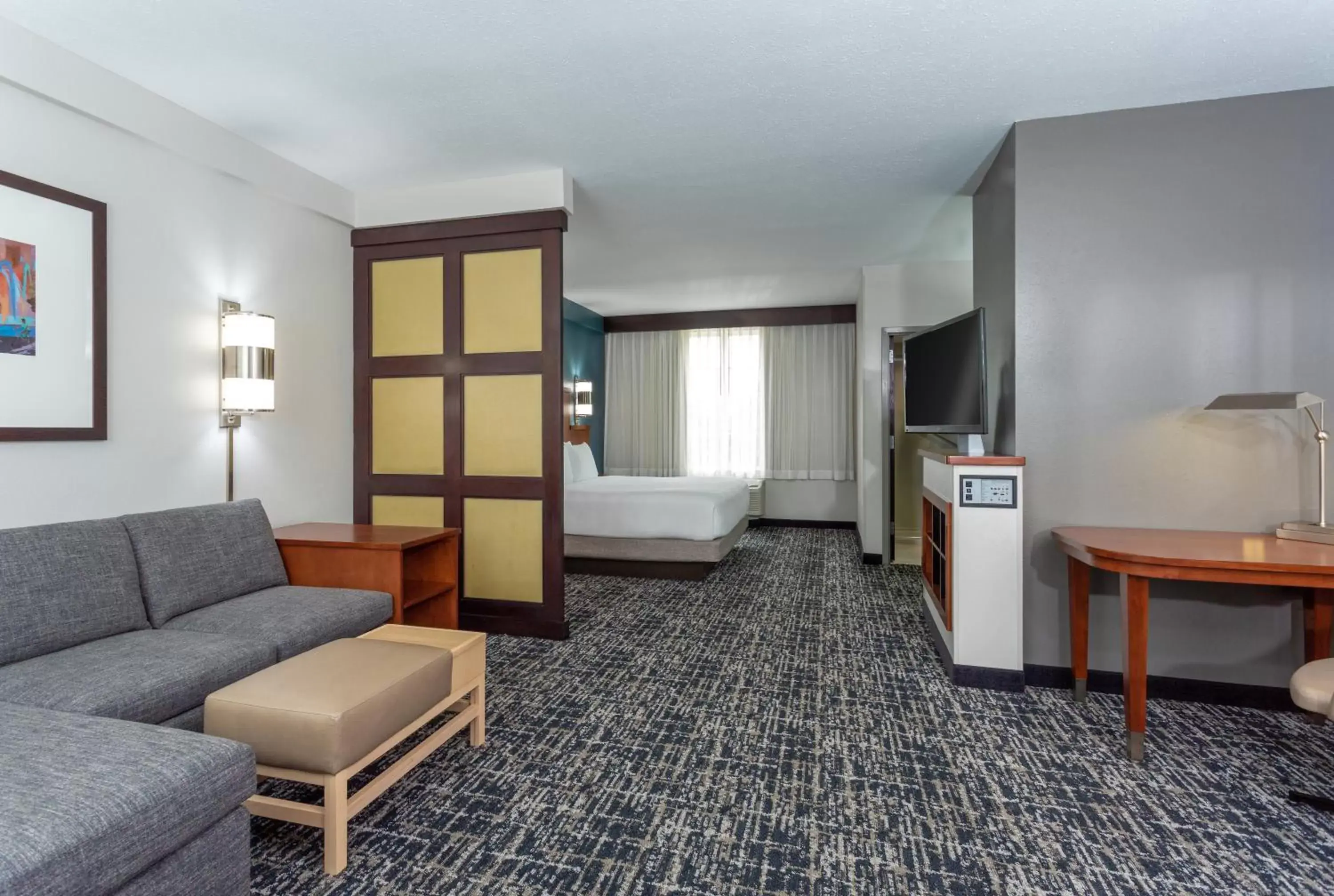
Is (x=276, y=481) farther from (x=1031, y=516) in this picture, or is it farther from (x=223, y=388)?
(x=1031, y=516)

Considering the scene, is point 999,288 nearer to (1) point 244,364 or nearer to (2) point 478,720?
(2) point 478,720

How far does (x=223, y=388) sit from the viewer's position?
A: 3020 millimetres

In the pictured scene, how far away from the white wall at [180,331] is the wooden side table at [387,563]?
45 cm

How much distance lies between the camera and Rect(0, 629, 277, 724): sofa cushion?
1.73 meters

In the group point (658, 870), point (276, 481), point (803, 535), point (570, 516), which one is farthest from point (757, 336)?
point (658, 870)

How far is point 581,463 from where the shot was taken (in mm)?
6574

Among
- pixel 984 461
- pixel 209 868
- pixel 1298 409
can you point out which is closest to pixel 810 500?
pixel 984 461

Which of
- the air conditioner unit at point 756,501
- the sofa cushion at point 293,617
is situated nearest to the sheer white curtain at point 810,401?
the air conditioner unit at point 756,501

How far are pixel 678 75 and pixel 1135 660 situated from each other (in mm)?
2827

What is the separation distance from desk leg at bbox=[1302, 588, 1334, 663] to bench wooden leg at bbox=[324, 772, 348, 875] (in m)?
3.53

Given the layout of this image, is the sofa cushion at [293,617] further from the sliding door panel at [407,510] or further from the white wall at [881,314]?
the white wall at [881,314]

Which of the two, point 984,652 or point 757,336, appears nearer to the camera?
point 984,652

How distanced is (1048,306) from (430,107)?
116 inches

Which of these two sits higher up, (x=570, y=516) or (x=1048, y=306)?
(x=1048, y=306)
